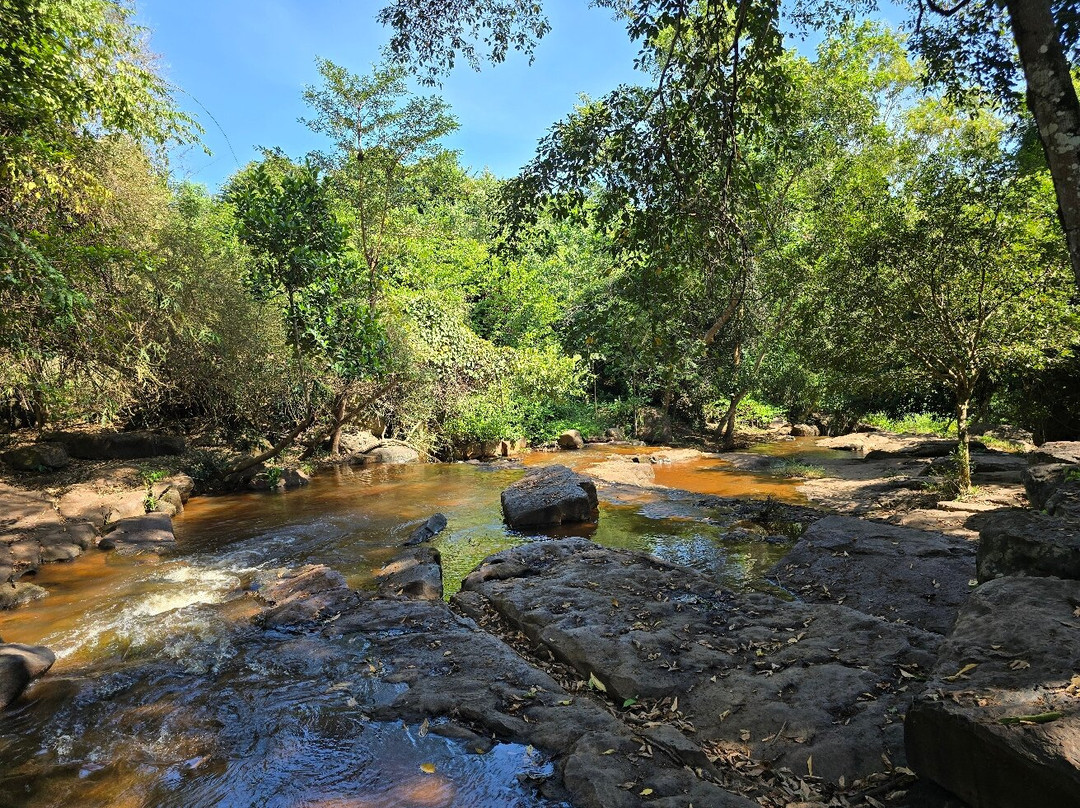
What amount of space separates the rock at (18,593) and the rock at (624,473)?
10.5m

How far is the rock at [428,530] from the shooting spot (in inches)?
361

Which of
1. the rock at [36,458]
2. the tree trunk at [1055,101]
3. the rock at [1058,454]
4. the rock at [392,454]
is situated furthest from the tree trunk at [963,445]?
the rock at [36,458]

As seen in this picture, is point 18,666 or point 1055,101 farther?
point 18,666

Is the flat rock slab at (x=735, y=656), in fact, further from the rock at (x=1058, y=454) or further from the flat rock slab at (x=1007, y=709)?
the rock at (x=1058, y=454)

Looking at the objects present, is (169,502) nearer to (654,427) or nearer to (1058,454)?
(1058,454)

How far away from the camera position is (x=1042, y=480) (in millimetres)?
7797

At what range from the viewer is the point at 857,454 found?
61.8 ft

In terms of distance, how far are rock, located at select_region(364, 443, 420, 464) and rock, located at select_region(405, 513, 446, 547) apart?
8.05m

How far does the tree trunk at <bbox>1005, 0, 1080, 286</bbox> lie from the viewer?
295cm

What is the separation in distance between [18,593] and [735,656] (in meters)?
8.18

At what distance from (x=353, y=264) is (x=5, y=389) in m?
6.34

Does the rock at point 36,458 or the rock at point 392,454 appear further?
the rock at point 392,454

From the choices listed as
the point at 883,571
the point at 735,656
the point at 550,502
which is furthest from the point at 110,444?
the point at 883,571

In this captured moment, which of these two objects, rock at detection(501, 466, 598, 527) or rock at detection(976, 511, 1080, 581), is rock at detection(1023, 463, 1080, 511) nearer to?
rock at detection(976, 511, 1080, 581)
